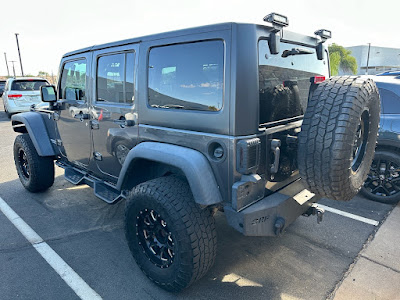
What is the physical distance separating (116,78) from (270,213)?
6.44 feet

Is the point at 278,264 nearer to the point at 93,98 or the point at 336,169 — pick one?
the point at 336,169

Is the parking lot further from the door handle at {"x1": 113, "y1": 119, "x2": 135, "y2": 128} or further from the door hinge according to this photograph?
the door handle at {"x1": 113, "y1": 119, "x2": 135, "y2": 128}

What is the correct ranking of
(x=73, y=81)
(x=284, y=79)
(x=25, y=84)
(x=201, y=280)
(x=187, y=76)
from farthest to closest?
(x=25, y=84)
(x=73, y=81)
(x=201, y=280)
(x=284, y=79)
(x=187, y=76)

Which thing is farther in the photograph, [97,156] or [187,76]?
[97,156]

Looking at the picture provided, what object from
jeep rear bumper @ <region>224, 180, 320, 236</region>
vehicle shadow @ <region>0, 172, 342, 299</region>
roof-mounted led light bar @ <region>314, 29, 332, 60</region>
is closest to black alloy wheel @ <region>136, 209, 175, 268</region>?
vehicle shadow @ <region>0, 172, 342, 299</region>

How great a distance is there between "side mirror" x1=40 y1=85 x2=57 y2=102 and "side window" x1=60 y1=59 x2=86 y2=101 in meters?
0.12

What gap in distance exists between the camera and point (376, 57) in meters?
62.1

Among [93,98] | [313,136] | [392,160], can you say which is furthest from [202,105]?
[392,160]

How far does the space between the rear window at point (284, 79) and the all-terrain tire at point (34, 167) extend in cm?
348

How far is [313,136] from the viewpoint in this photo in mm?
2092

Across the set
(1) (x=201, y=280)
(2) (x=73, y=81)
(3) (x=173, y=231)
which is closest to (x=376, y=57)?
(2) (x=73, y=81)

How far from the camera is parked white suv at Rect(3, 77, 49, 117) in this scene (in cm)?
1152

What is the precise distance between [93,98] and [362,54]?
222 feet

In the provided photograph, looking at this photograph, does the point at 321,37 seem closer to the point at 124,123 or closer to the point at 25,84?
the point at 124,123
